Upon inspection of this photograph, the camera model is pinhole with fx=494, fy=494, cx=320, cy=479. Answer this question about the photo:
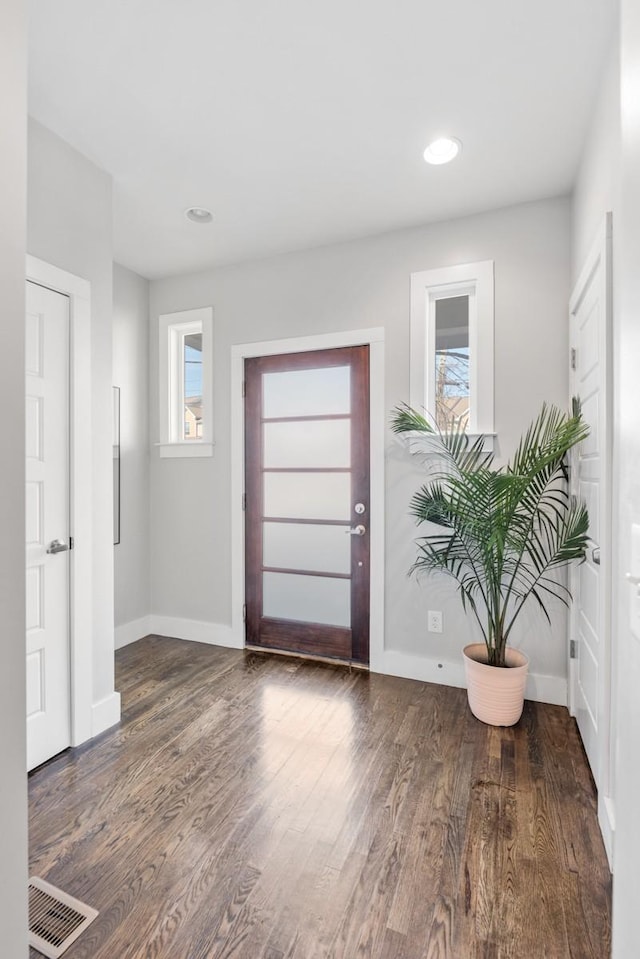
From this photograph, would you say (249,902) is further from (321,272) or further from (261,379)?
(321,272)

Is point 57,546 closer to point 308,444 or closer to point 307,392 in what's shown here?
point 308,444

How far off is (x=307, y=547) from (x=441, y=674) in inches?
44.8

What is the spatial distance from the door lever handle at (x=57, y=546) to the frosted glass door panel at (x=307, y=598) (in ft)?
4.83

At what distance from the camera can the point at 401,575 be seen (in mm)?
3029

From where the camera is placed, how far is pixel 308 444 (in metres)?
3.31

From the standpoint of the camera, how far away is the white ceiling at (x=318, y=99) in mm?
1620

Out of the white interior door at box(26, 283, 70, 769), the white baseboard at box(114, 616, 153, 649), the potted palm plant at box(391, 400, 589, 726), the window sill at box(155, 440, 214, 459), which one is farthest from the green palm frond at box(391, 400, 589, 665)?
the white baseboard at box(114, 616, 153, 649)

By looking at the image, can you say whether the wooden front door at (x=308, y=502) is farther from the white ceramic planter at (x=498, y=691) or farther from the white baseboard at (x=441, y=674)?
the white ceramic planter at (x=498, y=691)

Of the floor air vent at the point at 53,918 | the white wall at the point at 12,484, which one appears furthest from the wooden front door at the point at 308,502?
the white wall at the point at 12,484

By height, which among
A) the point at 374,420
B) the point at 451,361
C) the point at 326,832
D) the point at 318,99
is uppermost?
the point at 318,99

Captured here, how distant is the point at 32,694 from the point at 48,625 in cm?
28

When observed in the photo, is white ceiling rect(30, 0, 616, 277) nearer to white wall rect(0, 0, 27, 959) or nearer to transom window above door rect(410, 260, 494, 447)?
transom window above door rect(410, 260, 494, 447)

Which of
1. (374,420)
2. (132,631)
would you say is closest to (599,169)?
(374,420)

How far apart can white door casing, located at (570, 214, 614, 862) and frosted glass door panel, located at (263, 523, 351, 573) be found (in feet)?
4.47
